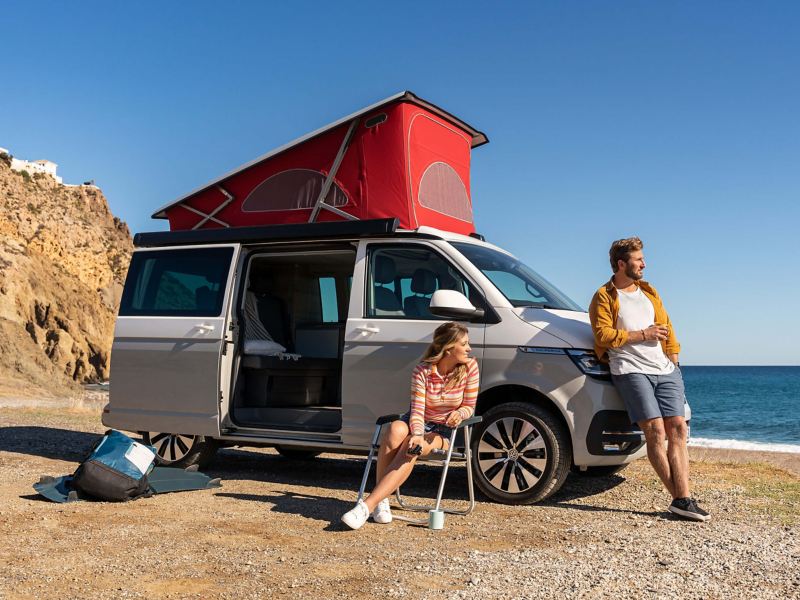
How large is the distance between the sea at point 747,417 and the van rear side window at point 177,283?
19.1m

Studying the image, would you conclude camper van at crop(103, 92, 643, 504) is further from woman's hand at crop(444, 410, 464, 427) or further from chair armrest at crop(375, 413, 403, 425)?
chair armrest at crop(375, 413, 403, 425)

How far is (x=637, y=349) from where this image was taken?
649cm

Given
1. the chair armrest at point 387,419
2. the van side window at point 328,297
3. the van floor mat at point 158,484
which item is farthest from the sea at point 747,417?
the chair armrest at point 387,419

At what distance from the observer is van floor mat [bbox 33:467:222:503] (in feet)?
22.0

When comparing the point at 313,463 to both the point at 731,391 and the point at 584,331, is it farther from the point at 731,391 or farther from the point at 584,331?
the point at 731,391

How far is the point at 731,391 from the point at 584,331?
78667mm

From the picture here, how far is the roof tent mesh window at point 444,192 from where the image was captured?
7684 millimetres

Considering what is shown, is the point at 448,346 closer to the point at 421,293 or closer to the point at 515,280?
the point at 421,293

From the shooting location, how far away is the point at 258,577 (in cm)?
446

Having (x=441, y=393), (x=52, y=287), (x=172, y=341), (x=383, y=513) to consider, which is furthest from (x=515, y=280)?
(x=52, y=287)

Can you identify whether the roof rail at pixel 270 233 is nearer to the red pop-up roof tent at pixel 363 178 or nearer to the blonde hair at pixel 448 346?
the red pop-up roof tent at pixel 363 178

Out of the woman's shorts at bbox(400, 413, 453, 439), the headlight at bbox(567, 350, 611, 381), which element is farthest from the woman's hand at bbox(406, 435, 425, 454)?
the headlight at bbox(567, 350, 611, 381)

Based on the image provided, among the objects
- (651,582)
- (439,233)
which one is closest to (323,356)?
(439,233)

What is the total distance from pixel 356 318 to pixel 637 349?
235 cm
